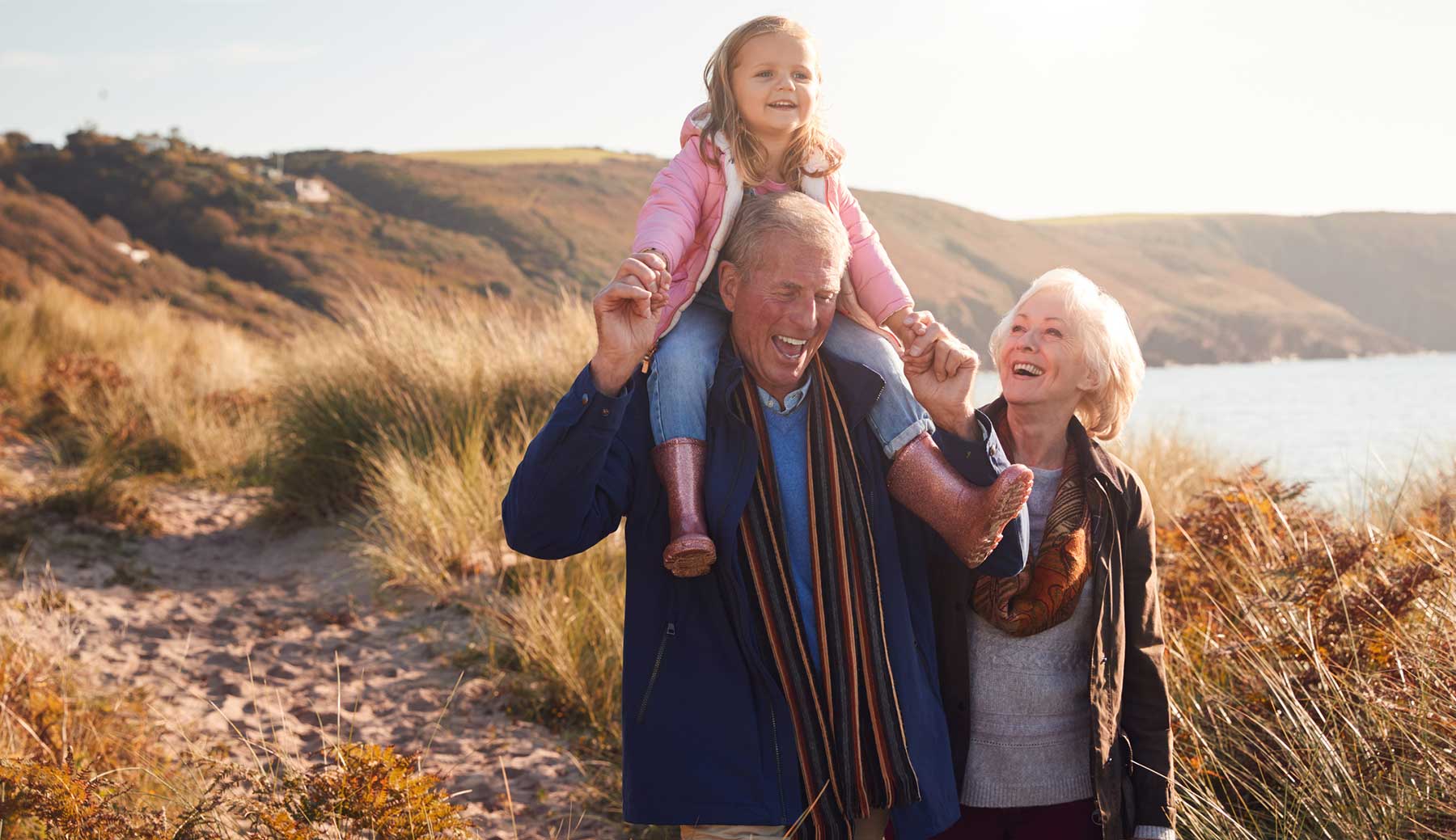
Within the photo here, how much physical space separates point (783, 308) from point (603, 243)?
54276mm

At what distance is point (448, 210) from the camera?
53.8m

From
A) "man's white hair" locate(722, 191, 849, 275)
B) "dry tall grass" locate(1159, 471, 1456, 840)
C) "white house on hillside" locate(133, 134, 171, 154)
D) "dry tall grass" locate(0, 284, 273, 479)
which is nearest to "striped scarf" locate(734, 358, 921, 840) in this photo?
"man's white hair" locate(722, 191, 849, 275)

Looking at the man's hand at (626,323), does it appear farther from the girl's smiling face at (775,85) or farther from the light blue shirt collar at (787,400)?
the girl's smiling face at (775,85)

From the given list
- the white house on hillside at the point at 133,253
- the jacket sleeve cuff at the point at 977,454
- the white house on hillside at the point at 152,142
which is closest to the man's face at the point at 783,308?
the jacket sleeve cuff at the point at 977,454

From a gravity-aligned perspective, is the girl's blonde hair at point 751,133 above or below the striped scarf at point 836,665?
above

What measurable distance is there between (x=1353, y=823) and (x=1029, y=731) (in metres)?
0.77

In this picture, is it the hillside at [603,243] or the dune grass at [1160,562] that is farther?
the hillside at [603,243]

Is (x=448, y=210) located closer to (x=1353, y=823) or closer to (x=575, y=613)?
(x=575, y=613)

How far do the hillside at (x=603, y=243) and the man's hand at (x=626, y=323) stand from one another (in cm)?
1031

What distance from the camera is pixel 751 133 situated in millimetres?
2596

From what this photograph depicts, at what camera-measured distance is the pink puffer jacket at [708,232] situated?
95.6 inches

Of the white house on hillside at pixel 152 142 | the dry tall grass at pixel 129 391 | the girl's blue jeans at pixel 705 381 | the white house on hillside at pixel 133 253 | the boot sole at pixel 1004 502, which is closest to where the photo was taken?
the boot sole at pixel 1004 502

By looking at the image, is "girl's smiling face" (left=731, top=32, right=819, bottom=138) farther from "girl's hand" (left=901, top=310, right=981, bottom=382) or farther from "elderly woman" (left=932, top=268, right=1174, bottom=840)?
"elderly woman" (left=932, top=268, right=1174, bottom=840)

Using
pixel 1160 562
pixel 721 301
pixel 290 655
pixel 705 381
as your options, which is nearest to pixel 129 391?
pixel 290 655
